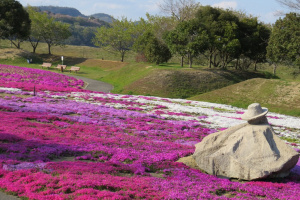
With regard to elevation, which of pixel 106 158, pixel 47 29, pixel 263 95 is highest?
pixel 47 29

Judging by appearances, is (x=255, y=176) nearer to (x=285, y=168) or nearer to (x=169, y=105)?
(x=285, y=168)

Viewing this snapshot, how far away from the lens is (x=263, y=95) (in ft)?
140

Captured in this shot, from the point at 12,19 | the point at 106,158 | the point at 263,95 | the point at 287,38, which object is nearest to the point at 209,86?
the point at 263,95

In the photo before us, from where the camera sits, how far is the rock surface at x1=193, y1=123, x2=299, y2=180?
35.7ft

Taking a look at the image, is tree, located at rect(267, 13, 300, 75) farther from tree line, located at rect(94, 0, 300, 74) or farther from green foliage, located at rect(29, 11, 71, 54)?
green foliage, located at rect(29, 11, 71, 54)

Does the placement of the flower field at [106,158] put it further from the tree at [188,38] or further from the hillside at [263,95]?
the tree at [188,38]

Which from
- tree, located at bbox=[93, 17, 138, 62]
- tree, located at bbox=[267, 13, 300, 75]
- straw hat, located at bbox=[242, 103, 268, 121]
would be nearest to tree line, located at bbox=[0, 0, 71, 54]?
tree, located at bbox=[93, 17, 138, 62]

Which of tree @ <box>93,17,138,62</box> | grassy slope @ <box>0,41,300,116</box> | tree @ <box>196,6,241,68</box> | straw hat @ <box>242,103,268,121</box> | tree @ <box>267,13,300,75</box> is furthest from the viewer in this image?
tree @ <box>93,17,138,62</box>

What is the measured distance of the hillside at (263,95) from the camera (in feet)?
128

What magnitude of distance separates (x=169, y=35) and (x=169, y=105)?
77.0 feet

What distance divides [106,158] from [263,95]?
34.9 m

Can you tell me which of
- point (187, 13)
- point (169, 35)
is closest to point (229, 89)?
point (169, 35)

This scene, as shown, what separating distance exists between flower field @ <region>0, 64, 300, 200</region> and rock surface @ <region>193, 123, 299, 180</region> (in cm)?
43

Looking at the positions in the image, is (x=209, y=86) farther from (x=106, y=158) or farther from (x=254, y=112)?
(x=106, y=158)
